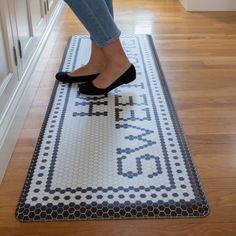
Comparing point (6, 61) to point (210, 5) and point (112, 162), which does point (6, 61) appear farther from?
point (210, 5)

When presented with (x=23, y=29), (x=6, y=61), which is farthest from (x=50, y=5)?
(x=6, y=61)

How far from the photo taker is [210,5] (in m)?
2.84

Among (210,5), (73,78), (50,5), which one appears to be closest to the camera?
(73,78)

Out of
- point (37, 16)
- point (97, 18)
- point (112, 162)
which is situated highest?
point (97, 18)

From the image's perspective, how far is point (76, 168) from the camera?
1.10 m

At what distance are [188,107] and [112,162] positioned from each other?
46 cm

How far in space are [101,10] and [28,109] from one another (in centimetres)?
44

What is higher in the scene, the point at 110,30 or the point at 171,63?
the point at 110,30

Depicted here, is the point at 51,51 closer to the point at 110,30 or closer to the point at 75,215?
the point at 110,30

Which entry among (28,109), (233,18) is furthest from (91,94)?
(233,18)

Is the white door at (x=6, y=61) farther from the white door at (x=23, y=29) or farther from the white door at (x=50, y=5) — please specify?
the white door at (x=50, y=5)

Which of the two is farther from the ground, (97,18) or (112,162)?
(97,18)

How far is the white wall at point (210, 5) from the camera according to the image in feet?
9.29

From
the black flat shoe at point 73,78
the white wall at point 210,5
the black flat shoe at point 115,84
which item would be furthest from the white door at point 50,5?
the white wall at point 210,5
